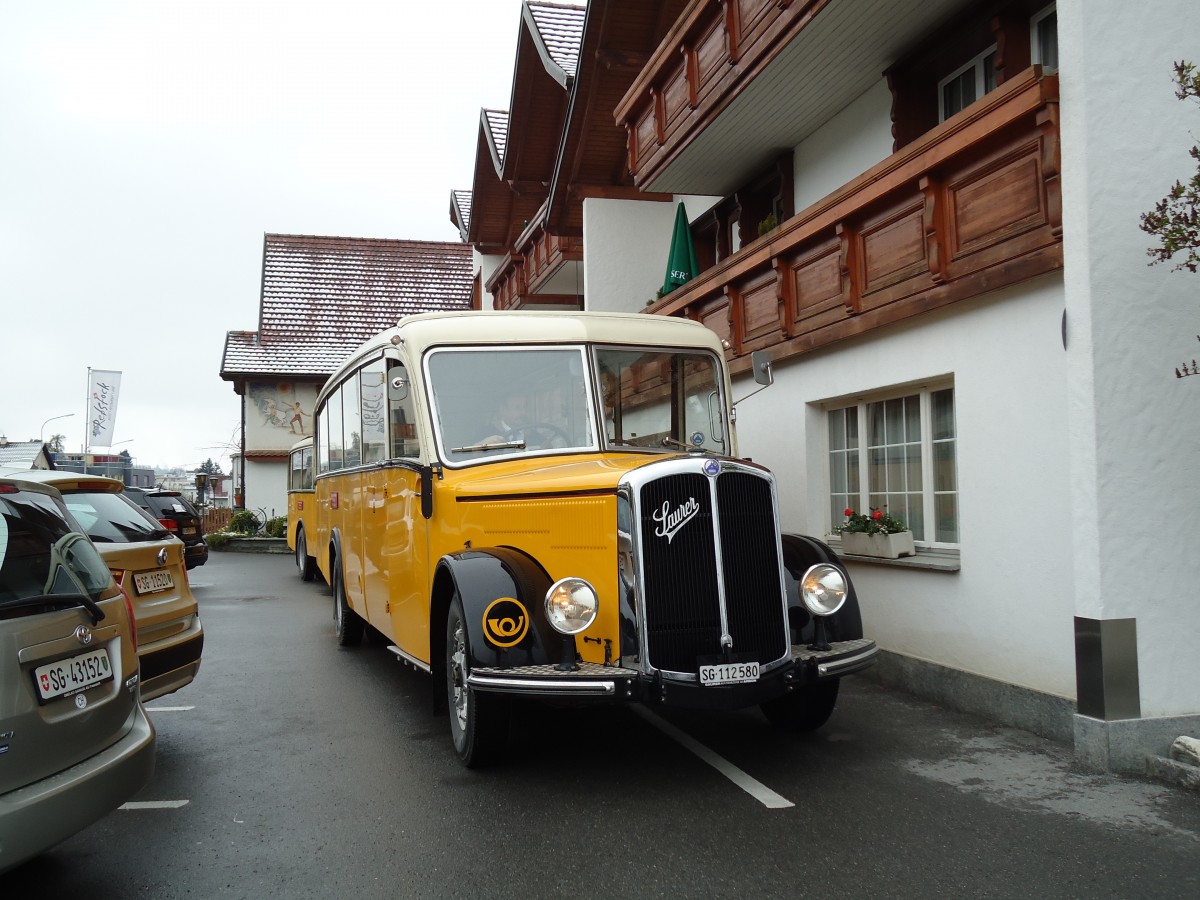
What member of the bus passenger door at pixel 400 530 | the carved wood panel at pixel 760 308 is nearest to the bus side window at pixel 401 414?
the bus passenger door at pixel 400 530

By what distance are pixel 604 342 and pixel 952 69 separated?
4.67m

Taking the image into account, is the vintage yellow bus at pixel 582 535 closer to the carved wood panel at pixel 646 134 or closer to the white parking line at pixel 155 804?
the white parking line at pixel 155 804

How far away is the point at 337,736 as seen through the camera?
6723 mm

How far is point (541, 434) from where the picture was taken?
677cm

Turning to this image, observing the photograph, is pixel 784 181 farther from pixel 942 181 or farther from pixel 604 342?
pixel 604 342

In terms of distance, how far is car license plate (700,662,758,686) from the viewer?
5.17 m

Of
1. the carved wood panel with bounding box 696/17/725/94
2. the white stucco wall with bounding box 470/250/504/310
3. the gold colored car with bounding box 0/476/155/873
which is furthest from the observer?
the white stucco wall with bounding box 470/250/504/310

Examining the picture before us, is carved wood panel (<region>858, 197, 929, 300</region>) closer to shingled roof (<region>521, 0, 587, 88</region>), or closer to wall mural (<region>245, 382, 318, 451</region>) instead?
shingled roof (<region>521, 0, 587, 88</region>)

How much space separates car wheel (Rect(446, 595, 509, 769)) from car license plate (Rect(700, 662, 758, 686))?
1.09 metres

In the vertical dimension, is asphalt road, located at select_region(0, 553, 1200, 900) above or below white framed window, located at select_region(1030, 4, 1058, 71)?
below

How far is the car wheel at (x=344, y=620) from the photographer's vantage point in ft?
34.2

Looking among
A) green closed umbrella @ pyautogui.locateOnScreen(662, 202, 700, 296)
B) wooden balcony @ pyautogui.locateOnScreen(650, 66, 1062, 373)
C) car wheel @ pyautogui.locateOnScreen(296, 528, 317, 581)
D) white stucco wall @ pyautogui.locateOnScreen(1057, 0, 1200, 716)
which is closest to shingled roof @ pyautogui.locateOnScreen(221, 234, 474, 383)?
car wheel @ pyautogui.locateOnScreen(296, 528, 317, 581)

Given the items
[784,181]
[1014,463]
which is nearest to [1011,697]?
[1014,463]

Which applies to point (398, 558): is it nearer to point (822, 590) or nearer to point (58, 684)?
point (822, 590)
